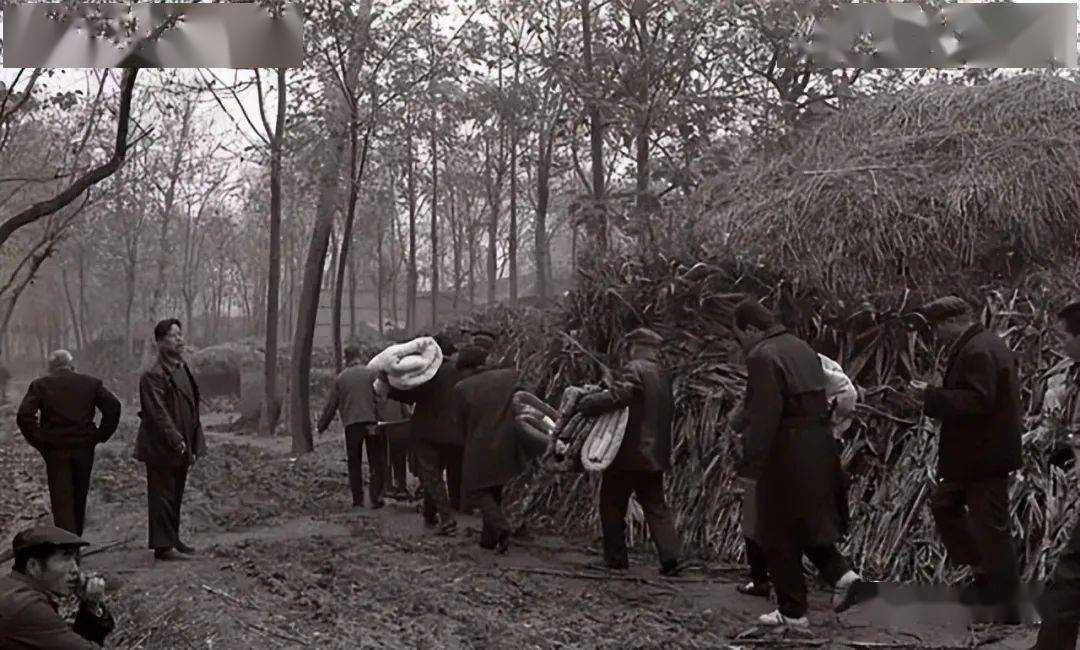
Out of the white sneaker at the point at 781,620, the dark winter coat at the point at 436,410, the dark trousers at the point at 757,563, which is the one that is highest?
the dark winter coat at the point at 436,410

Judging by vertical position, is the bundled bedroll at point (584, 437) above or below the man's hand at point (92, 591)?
above

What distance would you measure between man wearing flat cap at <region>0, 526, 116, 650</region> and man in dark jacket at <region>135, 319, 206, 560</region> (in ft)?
13.8

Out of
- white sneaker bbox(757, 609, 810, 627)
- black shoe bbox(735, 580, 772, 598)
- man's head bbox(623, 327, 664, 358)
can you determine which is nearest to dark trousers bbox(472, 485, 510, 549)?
man's head bbox(623, 327, 664, 358)

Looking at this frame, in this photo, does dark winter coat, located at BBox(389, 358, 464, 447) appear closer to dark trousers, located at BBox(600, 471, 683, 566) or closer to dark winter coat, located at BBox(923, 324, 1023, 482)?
dark trousers, located at BBox(600, 471, 683, 566)

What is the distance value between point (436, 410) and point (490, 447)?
1099 millimetres

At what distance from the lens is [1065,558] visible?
4793 millimetres

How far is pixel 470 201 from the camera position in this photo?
→ 37719 millimetres

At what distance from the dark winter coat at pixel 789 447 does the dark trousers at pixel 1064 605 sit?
1474 millimetres

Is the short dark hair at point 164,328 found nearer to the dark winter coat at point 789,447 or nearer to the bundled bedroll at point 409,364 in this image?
the bundled bedroll at point 409,364

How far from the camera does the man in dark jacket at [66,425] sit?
8.40 meters

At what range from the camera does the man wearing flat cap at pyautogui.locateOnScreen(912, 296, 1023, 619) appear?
19.4ft

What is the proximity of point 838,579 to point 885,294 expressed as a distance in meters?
3.67

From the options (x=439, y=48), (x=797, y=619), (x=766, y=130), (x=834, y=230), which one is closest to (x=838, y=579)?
(x=797, y=619)

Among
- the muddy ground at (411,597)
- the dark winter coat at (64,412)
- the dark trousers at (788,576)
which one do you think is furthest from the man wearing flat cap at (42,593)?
the dark winter coat at (64,412)
